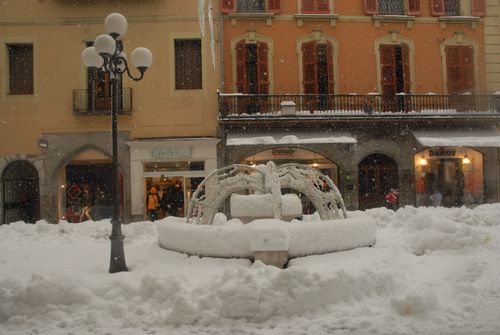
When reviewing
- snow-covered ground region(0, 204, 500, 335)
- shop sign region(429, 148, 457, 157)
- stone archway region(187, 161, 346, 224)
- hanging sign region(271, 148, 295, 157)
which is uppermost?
hanging sign region(271, 148, 295, 157)

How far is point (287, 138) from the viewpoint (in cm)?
1714

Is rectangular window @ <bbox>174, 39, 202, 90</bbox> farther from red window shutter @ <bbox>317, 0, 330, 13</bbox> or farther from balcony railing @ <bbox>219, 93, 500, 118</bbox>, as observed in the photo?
red window shutter @ <bbox>317, 0, 330, 13</bbox>

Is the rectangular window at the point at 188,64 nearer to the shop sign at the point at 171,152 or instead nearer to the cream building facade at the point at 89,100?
the cream building facade at the point at 89,100

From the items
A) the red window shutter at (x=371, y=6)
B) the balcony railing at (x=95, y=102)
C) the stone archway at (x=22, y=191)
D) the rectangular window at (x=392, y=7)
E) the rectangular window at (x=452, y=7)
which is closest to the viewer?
the balcony railing at (x=95, y=102)

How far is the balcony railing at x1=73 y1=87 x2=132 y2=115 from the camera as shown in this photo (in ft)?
56.7

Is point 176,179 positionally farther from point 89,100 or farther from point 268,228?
point 268,228

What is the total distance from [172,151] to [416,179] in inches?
392

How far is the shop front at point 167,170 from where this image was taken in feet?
55.9

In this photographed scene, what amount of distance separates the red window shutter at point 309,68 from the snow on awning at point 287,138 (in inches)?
77.1

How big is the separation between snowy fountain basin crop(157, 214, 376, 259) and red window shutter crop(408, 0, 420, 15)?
13175 millimetres

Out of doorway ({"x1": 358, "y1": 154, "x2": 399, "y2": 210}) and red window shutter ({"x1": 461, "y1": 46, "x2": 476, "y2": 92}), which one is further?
red window shutter ({"x1": 461, "y1": 46, "x2": 476, "y2": 92})

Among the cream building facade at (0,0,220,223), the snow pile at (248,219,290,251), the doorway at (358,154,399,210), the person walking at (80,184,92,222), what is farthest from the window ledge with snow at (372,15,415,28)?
the snow pile at (248,219,290,251)

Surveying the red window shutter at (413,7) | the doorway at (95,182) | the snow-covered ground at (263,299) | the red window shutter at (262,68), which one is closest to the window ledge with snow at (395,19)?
the red window shutter at (413,7)

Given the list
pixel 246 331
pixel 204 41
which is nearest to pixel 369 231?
pixel 246 331
